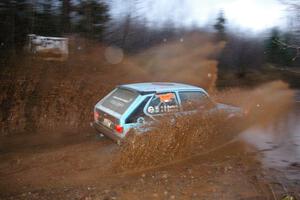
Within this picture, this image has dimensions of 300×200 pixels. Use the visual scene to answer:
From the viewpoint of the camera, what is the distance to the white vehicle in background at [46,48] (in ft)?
46.4

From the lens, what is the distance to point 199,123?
909 cm

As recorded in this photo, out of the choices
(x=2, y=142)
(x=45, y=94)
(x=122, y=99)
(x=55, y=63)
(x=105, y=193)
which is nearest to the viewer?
(x=105, y=193)

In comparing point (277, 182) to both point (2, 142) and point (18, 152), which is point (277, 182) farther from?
point (2, 142)

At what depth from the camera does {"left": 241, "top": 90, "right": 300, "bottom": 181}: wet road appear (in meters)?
8.75

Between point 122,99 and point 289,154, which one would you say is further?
point 289,154

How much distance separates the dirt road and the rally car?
61 centimetres

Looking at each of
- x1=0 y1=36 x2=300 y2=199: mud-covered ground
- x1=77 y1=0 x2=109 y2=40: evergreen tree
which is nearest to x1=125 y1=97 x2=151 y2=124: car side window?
x1=0 y1=36 x2=300 y2=199: mud-covered ground

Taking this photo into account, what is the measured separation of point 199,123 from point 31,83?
5900 mm

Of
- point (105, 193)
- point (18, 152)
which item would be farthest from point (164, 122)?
point (18, 152)

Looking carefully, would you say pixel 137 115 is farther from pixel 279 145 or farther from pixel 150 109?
pixel 279 145

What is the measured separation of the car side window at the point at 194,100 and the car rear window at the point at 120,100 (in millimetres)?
1156

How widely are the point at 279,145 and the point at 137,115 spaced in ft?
14.7

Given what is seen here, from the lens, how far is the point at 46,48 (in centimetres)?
1439

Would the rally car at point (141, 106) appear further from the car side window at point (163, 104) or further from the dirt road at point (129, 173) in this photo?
the dirt road at point (129, 173)
